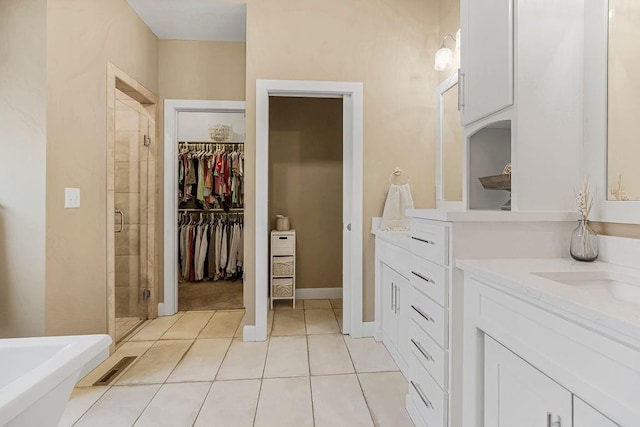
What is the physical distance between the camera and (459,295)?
4.43 ft

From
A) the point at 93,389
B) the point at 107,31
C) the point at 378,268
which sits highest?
the point at 107,31

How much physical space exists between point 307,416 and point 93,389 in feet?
4.32

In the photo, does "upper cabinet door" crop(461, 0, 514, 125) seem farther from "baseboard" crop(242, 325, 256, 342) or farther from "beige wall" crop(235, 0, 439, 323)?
"baseboard" crop(242, 325, 256, 342)

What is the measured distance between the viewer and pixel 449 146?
2.61 m

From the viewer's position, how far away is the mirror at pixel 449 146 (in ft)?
8.05

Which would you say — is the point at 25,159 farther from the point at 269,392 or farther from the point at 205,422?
the point at 269,392

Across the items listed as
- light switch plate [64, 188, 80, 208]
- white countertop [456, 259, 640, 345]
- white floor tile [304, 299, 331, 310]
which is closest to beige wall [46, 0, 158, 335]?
light switch plate [64, 188, 80, 208]

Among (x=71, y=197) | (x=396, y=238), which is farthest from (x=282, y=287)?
(x=71, y=197)

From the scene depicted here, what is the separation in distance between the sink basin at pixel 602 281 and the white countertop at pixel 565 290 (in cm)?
1

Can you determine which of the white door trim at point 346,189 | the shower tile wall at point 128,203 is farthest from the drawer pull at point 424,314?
the shower tile wall at point 128,203

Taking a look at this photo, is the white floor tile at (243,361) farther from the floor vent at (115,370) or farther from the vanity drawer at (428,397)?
the vanity drawer at (428,397)

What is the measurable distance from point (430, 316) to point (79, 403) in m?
1.96

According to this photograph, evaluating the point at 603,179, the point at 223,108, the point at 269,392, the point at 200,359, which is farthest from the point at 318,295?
the point at 603,179

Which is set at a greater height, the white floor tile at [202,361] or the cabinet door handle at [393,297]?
the cabinet door handle at [393,297]
